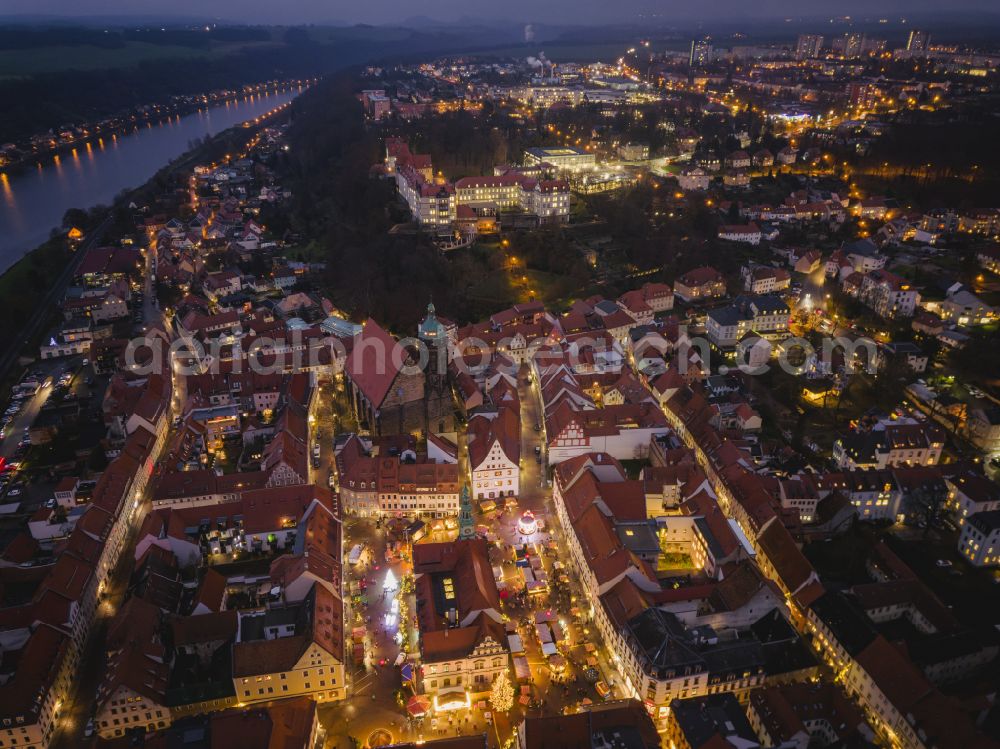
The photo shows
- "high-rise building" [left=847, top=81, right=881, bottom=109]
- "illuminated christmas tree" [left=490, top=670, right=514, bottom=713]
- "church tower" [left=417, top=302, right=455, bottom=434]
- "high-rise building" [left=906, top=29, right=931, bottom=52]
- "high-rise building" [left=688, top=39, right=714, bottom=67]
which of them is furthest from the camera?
"high-rise building" [left=688, top=39, right=714, bottom=67]

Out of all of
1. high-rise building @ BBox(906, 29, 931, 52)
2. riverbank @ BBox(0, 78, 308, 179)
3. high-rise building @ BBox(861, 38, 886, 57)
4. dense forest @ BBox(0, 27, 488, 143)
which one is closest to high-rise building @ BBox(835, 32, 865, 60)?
high-rise building @ BBox(861, 38, 886, 57)

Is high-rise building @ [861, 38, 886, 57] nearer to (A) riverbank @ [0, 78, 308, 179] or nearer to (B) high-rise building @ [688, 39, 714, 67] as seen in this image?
(B) high-rise building @ [688, 39, 714, 67]

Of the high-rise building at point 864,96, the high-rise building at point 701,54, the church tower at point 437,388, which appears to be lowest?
the church tower at point 437,388

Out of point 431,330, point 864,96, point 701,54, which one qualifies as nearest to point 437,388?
point 431,330

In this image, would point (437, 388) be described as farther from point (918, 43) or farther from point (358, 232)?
point (918, 43)

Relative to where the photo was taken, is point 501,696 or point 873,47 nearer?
point 501,696

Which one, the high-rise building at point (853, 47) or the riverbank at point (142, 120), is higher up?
the high-rise building at point (853, 47)

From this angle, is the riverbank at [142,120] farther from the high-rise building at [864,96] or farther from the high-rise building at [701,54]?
the high-rise building at [864,96]

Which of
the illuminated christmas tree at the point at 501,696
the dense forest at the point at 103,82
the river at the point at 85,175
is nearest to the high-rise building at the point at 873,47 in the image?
the dense forest at the point at 103,82

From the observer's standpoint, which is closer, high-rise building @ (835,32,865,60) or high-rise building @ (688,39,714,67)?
high-rise building @ (835,32,865,60)
